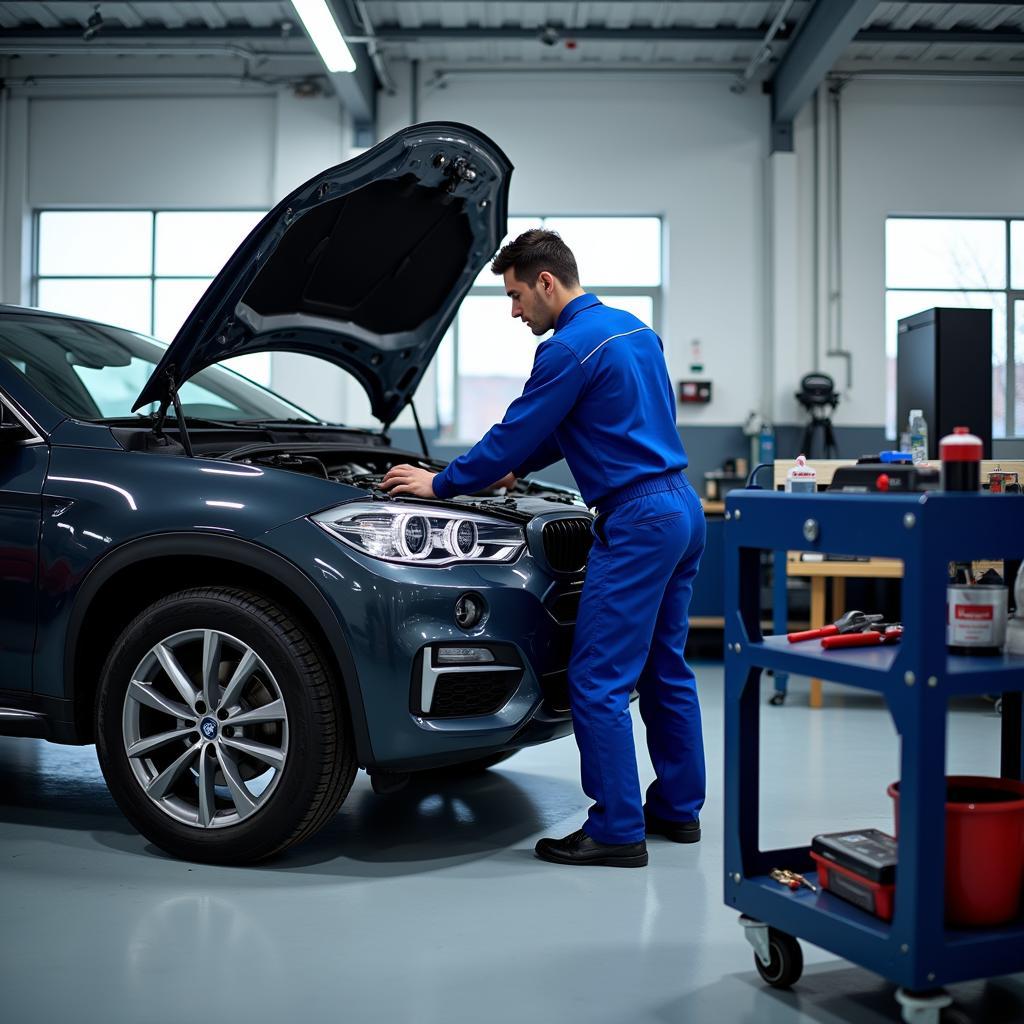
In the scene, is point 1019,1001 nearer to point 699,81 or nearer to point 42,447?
point 42,447

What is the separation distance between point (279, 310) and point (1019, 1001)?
8.13 feet

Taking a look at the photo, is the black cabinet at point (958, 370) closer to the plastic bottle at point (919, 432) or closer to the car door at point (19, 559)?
the plastic bottle at point (919, 432)

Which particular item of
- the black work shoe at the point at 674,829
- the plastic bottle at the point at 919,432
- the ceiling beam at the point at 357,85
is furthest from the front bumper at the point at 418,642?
the ceiling beam at the point at 357,85

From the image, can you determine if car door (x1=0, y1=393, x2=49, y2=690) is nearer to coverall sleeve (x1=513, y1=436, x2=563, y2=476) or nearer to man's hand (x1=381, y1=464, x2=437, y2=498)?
man's hand (x1=381, y1=464, x2=437, y2=498)

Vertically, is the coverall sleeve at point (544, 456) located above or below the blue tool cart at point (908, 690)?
above

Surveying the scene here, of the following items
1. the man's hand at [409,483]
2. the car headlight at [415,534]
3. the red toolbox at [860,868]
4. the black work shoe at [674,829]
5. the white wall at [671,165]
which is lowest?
the black work shoe at [674,829]

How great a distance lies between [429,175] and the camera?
3016mm

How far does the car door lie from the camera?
279 centimetres

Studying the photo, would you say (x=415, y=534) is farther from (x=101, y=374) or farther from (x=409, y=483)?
(x=101, y=374)

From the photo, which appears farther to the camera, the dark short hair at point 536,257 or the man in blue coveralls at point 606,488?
the dark short hair at point 536,257

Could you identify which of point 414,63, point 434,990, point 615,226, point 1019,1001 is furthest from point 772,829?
point 414,63

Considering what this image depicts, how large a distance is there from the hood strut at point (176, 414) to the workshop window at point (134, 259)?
624cm

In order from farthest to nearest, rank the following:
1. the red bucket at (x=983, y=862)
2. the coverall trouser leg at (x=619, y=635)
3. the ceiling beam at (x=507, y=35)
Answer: the ceiling beam at (x=507, y=35)
the coverall trouser leg at (x=619, y=635)
the red bucket at (x=983, y=862)

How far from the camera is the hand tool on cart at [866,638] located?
206 centimetres
